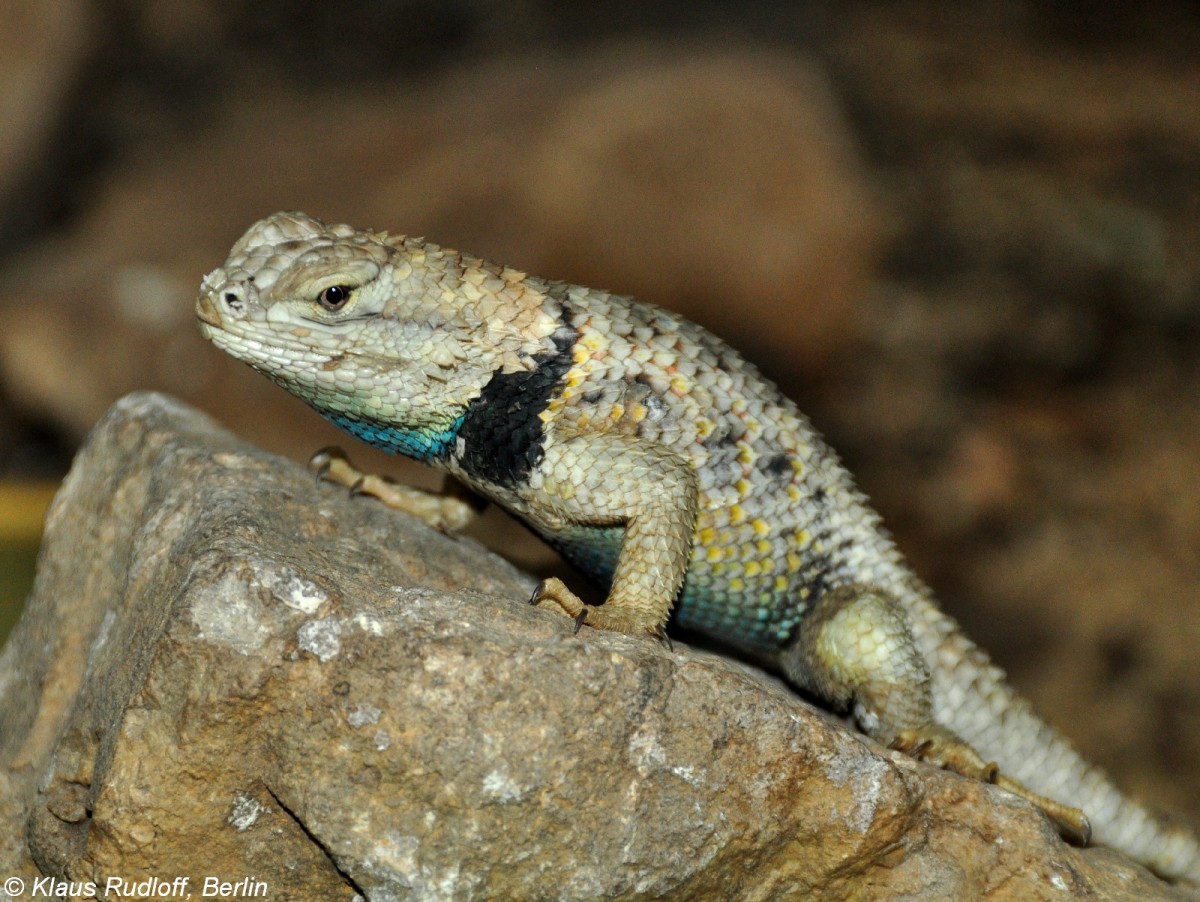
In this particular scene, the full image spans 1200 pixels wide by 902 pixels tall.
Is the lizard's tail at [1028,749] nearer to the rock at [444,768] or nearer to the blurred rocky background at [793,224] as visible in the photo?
the rock at [444,768]

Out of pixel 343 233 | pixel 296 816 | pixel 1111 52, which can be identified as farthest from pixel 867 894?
pixel 1111 52

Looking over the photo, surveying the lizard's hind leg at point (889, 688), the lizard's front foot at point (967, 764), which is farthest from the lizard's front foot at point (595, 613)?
the lizard's front foot at point (967, 764)

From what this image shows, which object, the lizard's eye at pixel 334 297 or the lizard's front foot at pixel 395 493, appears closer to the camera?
the lizard's eye at pixel 334 297

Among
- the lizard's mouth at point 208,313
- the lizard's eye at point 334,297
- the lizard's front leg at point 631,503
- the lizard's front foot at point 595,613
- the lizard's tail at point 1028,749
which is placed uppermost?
the lizard's eye at point 334,297

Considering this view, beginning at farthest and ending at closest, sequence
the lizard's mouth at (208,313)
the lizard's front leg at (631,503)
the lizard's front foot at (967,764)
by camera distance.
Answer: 1. the lizard's front foot at (967,764)
2. the lizard's mouth at (208,313)
3. the lizard's front leg at (631,503)

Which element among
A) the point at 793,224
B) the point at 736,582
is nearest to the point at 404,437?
the point at 736,582

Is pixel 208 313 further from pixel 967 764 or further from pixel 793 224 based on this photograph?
pixel 793 224

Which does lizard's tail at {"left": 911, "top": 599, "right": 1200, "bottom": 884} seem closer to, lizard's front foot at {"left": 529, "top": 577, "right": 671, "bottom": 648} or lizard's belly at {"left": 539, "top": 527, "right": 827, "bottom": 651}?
lizard's belly at {"left": 539, "top": 527, "right": 827, "bottom": 651}
